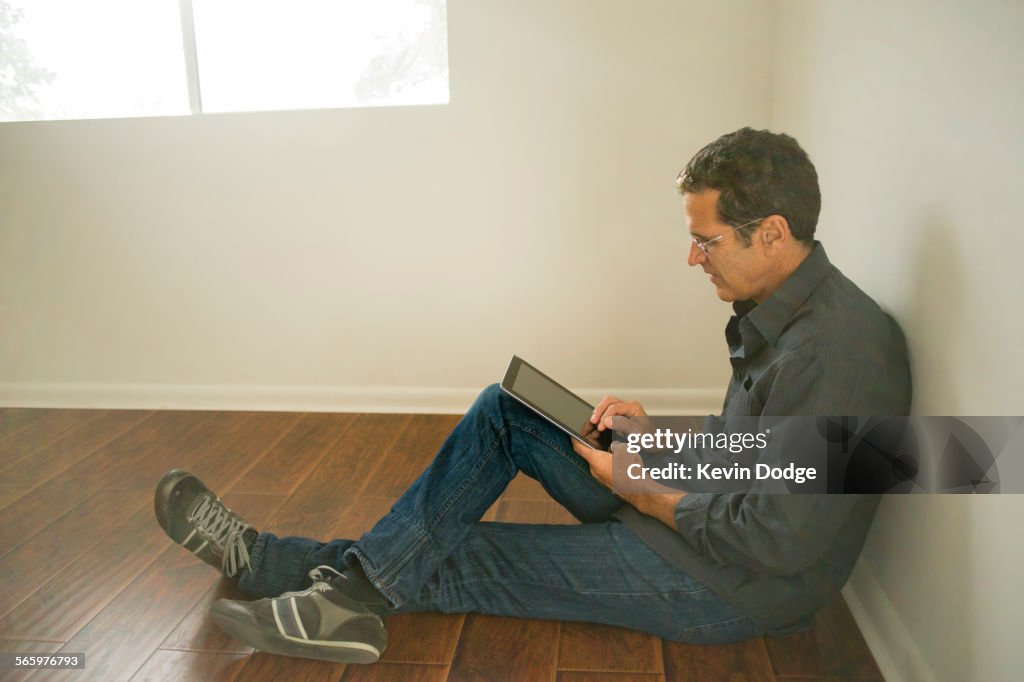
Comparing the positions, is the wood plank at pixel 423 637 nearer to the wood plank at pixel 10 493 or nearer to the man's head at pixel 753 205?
the man's head at pixel 753 205

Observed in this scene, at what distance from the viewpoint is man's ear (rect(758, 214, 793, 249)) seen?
1589 mm

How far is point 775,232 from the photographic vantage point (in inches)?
63.0

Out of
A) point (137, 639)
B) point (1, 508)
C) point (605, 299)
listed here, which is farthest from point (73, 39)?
point (137, 639)

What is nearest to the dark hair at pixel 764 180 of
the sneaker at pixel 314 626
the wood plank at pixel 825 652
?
the wood plank at pixel 825 652

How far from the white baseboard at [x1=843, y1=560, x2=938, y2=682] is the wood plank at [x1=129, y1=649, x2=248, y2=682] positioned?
1.22 m

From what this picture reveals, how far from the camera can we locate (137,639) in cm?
182

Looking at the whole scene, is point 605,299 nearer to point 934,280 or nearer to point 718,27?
point 718,27

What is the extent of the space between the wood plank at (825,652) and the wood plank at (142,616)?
124cm

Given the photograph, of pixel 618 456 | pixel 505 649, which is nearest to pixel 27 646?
pixel 505 649

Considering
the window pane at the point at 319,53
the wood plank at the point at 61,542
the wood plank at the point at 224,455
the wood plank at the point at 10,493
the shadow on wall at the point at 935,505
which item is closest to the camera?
the shadow on wall at the point at 935,505

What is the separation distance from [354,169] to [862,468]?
2.05 meters

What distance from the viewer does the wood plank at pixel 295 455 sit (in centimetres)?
256

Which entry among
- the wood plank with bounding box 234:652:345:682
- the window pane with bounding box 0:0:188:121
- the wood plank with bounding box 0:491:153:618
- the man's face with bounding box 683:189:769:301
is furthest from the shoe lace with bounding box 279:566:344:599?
the window pane with bounding box 0:0:188:121

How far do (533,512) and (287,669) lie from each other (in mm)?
873
